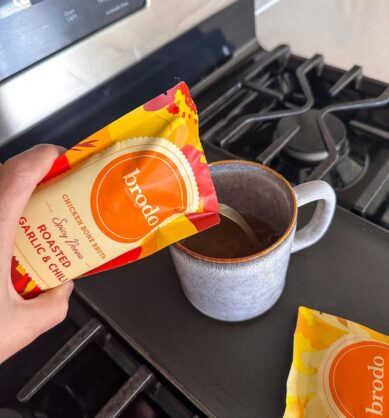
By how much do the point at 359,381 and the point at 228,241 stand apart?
146 millimetres

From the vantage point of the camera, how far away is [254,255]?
0.32 m

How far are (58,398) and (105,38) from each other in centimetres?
36

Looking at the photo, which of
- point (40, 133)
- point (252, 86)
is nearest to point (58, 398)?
point (40, 133)

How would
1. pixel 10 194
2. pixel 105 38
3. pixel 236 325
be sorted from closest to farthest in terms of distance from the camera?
1. pixel 10 194
2. pixel 236 325
3. pixel 105 38

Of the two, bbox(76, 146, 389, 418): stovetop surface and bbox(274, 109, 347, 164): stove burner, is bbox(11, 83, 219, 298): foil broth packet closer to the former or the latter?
bbox(76, 146, 389, 418): stovetop surface

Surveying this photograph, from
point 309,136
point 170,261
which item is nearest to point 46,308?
point 170,261

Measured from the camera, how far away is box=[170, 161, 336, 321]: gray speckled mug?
324 millimetres

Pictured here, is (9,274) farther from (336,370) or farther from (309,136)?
(309,136)

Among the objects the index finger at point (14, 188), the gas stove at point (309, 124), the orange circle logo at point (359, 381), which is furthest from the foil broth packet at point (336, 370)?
the index finger at point (14, 188)

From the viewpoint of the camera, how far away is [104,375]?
0.38 meters

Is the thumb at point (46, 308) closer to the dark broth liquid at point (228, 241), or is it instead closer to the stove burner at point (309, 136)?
the dark broth liquid at point (228, 241)

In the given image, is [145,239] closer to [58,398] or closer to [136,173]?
[136,173]

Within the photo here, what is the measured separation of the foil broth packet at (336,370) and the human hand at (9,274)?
18cm

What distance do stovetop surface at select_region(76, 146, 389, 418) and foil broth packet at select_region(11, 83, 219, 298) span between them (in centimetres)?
10
